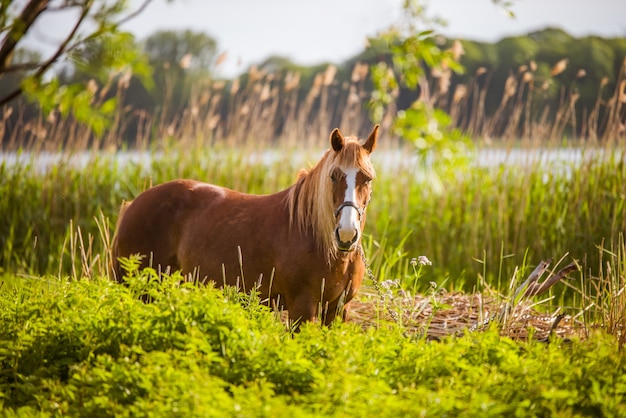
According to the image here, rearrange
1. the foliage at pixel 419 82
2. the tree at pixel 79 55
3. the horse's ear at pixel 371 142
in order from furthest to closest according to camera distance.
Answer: the foliage at pixel 419 82 → the horse's ear at pixel 371 142 → the tree at pixel 79 55

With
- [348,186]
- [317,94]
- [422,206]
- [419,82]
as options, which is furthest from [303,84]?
[348,186]

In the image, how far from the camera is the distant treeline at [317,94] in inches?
314

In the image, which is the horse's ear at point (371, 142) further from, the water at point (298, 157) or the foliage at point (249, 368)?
the water at point (298, 157)

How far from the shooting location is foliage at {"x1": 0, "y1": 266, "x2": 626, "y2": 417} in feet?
8.36

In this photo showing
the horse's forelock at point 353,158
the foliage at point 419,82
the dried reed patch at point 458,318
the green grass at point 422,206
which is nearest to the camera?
the horse's forelock at point 353,158

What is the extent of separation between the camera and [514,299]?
13.4 ft

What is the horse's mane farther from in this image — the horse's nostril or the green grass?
the green grass

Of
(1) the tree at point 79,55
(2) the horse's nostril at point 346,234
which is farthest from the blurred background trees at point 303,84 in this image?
(2) the horse's nostril at point 346,234

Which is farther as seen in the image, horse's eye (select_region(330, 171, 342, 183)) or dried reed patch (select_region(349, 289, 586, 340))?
dried reed patch (select_region(349, 289, 586, 340))

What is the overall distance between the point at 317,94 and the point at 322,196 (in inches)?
194

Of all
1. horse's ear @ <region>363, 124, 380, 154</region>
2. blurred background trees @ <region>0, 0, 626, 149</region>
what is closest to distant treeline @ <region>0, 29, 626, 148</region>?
blurred background trees @ <region>0, 0, 626, 149</region>

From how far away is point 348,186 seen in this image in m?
3.56

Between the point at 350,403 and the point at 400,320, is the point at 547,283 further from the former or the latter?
the point at 350,403

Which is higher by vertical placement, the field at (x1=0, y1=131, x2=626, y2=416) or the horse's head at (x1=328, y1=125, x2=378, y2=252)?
the horse's head at (x1=328, y1=125, x2=378, y2=252)
